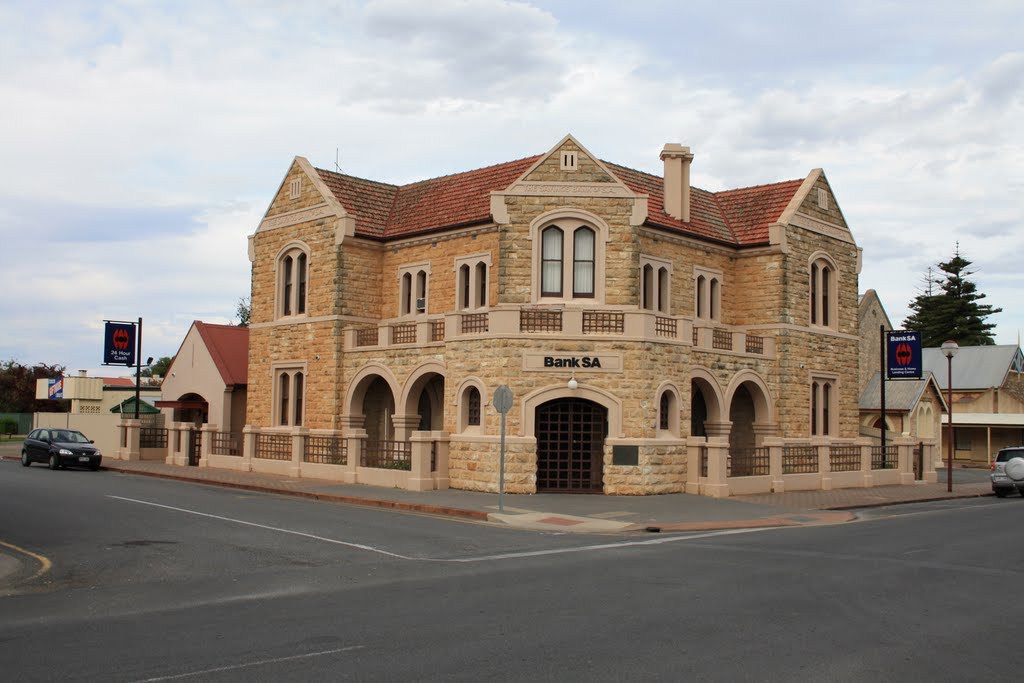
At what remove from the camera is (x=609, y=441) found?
24922mm

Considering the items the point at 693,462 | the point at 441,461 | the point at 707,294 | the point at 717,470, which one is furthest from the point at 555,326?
the point at 707,294

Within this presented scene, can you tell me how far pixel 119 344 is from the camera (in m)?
39.5

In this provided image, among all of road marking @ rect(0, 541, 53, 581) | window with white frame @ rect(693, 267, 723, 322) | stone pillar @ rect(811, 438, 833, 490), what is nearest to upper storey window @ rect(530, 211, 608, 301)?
window with white frame @ rect(693, 267, 723, 322)

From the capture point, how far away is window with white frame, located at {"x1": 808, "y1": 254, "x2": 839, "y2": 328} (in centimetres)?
3388

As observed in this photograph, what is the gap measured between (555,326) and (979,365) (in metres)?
40.6

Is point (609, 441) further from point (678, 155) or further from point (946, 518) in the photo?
point (678, 155)

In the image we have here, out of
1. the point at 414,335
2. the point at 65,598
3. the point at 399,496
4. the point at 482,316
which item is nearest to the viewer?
the point at 65,598

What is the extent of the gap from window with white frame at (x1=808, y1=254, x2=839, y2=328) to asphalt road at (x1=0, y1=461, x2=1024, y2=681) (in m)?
15.6

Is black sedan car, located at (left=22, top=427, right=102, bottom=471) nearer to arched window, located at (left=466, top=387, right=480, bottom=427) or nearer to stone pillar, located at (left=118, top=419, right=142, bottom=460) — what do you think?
stone pillar, located at (left=118, top=419, right=142, bottom=460)

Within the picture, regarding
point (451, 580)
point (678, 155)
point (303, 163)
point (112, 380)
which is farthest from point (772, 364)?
point (112, 380)

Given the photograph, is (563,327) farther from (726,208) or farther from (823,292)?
(823,292)

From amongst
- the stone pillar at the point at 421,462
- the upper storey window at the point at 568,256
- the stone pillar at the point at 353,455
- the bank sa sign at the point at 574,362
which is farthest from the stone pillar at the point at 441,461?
the upper storey window at the point at 568,256

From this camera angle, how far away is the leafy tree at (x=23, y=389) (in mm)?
72062

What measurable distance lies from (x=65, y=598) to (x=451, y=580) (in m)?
4.51
